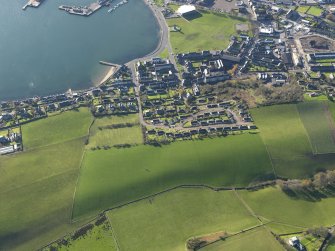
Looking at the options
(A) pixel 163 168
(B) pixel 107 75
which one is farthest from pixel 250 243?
(B) pixel 107 75

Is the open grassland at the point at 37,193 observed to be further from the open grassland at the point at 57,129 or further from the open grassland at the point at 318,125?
the open grassland at the point at 318,125

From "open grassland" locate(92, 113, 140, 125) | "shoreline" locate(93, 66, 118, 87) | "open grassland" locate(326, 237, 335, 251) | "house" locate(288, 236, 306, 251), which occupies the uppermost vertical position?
"shoreline" locate(93, 66, 118, 87)

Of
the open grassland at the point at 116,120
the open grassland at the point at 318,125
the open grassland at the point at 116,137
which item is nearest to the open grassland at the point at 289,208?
the open grassland at the point at 318,125

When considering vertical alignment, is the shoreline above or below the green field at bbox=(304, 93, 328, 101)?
above

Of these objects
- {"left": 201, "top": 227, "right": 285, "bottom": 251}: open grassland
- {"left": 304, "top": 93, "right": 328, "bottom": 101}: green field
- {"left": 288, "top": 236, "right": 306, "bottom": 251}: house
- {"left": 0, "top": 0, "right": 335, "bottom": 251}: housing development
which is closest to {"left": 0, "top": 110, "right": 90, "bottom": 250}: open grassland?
{"left": 0, "top": 0, "right": 335, "bottom": 251}: housing development

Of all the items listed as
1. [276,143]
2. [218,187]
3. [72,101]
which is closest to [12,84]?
[72,101]

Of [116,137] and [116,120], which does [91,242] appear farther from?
[116,120]

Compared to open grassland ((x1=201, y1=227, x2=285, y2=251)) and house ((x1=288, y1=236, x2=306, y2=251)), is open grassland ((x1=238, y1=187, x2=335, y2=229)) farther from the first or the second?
open grassland ((x1=201, y1=227, x2=285, y2=251))
